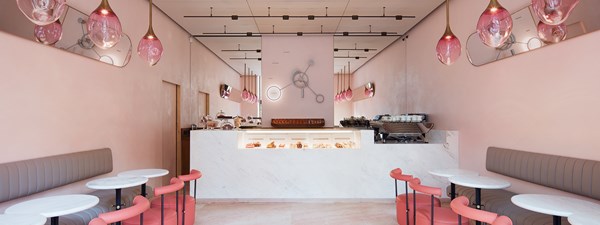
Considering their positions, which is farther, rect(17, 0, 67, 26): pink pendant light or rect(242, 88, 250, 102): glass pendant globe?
rect(242, 88, 250, 102): glass pendant globe

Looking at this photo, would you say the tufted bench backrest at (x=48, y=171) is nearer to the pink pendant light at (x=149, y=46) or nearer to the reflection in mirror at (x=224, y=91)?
the pink pendant light at (x=149, y=46)

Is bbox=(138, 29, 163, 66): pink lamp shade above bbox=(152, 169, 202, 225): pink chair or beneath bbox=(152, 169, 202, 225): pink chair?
above

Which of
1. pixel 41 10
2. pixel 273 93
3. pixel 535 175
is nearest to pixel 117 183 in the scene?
pixel 41 10

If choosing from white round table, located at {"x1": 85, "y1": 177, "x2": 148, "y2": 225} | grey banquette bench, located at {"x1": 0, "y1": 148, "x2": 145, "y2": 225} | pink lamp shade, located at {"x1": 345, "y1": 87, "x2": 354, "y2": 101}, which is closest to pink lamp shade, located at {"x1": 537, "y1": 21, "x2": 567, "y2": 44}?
white round table, located at {"x1": 85, "y1": 177, "x2": 148, "y2": 225}

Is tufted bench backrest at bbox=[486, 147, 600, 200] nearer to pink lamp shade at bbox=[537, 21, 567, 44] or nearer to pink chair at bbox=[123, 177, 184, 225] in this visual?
pink lamp shade at bbox=[537, 21, 567, 44]

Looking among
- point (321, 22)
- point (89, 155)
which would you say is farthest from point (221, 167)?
point (321, 22)

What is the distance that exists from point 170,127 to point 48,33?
3.46 m

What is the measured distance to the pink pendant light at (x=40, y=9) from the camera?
83.5 inches

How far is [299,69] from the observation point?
765cm

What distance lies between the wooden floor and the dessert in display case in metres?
1.00

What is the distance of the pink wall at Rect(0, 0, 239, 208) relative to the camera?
3.12 metres

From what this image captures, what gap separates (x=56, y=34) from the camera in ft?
11.6

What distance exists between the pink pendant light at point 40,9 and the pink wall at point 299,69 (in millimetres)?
5510

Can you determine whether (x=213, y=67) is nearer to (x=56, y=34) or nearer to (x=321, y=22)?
(x=321, y=22)
